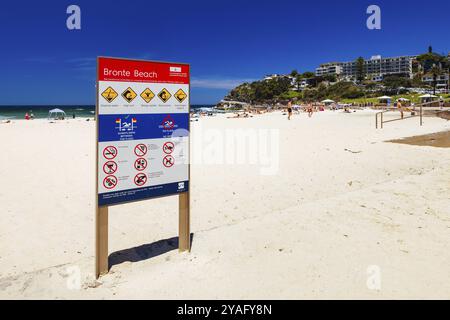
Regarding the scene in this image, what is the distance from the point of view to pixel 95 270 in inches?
137

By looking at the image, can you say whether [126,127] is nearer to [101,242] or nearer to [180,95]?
[180,95]

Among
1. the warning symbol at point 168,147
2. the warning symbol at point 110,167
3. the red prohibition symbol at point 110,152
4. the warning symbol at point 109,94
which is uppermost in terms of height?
the warning symbol at point 109,94

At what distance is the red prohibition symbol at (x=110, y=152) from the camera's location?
11.2 ft

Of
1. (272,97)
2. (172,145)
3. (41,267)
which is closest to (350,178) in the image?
(172,145)

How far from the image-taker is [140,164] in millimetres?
3670

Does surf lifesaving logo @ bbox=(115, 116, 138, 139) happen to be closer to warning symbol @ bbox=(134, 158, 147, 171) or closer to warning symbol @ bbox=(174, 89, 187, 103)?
warning symbol @ bbox=(134, 158, 147, 171)

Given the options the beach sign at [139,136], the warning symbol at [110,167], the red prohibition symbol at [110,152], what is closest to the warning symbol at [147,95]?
the beach sign at [139,136]

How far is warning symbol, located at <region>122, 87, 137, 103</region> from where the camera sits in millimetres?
3445

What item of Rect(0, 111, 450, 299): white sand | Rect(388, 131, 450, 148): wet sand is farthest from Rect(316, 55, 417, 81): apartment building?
Rect(0, 111, 450, 299): white sand

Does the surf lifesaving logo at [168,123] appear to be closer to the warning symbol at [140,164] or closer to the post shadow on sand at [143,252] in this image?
the warning symbol at [140,164]

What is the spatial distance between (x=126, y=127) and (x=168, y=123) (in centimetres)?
50
